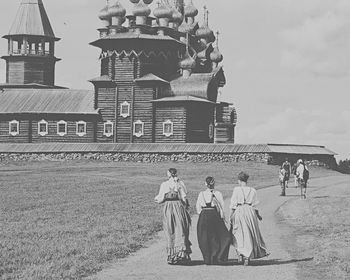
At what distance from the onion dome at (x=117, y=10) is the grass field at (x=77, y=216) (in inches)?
835

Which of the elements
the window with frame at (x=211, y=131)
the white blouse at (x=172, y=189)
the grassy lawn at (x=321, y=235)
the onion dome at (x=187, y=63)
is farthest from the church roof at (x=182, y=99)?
the white blouse at (x=172, y=189)

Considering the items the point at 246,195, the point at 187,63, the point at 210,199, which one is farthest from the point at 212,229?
the point at 187,63

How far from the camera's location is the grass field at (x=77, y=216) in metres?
15.3

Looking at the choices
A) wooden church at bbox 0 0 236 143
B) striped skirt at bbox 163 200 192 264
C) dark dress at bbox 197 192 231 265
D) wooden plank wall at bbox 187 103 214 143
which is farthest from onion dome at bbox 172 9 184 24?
dark dress at bbox 197 192 231 265

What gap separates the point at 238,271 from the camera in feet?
48.3

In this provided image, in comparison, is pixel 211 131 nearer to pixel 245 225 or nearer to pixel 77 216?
pixel 77 216

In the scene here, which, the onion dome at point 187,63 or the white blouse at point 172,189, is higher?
the onion dome at point 187,63

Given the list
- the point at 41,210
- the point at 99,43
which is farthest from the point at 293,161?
the point at 41,210

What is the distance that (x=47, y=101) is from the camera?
75188 millimetres

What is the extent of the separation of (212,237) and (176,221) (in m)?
0.75

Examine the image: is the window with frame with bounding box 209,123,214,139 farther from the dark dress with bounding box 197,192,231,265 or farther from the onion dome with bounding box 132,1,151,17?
the dark dress with bounding box 197,192,231,265

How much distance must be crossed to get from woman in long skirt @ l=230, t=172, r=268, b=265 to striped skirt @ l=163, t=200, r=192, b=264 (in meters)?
0.88

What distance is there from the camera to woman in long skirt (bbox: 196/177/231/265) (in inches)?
612

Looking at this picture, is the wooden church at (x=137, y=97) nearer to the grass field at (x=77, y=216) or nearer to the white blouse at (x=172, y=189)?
the grass field at (x=77, y=216)
